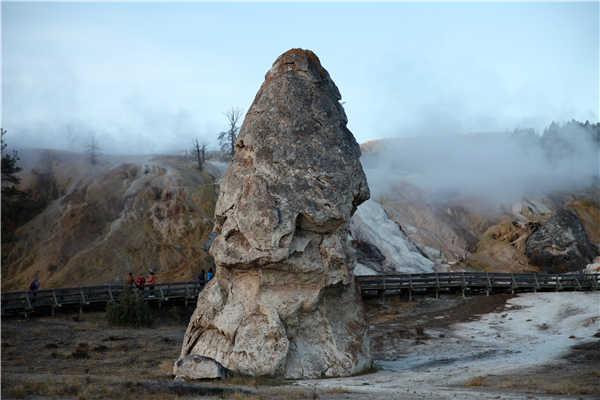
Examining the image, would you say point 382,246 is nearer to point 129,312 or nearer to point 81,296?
point 81,296

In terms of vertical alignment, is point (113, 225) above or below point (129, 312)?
above

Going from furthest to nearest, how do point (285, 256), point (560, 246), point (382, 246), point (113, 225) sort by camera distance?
point (113, 225) < point (560, 246) < point (382, 246) < point (285, 256)

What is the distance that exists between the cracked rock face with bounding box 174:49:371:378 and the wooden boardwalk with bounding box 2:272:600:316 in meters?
17.1

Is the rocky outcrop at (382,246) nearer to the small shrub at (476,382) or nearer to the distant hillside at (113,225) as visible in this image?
the distant hillside at (113,225)

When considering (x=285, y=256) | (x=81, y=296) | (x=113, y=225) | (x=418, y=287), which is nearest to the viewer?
(x=285, y=256)

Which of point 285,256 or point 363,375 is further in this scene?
point 363,375

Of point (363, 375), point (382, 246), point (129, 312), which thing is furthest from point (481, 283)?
point (363, 375)

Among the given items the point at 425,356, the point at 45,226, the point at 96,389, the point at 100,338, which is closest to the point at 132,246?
the point at 45,226

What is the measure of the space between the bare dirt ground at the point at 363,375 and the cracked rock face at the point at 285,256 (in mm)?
1103

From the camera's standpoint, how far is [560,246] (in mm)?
57188

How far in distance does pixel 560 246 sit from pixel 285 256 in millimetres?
43847

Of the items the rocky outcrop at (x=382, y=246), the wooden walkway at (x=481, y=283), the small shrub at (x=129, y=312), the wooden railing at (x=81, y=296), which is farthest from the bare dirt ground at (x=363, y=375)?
the rocky outcrop at (x=382, y=246)

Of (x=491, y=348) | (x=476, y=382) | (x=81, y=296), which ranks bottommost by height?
(x=491, y=348)

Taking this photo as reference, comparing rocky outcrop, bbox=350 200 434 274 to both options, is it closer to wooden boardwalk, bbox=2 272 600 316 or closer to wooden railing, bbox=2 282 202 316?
wooden boardwalk, bbox=2 272 600 316
